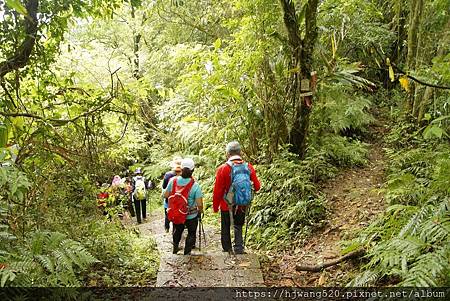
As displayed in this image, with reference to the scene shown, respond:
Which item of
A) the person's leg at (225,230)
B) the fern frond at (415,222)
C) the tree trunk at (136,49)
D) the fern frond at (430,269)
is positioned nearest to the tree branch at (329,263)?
the fern frond at (415,222)

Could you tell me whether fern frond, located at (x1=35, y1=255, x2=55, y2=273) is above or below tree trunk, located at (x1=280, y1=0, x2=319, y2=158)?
below

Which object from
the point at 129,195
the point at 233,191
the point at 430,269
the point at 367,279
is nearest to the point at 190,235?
the point at 233,191

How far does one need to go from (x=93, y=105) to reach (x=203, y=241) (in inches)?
145

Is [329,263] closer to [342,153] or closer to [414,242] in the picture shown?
[414,242]

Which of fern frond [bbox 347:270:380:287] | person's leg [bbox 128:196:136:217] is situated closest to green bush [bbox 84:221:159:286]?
fern frond [bbox 347:270:380:287]

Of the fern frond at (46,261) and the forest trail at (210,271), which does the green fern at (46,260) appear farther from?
the forest trail at (210,271)

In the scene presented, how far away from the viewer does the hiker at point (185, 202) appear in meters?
6.32

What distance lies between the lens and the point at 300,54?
7.50 meters

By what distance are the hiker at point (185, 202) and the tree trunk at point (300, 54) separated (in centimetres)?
261

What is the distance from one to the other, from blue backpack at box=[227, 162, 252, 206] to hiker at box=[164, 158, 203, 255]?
60cm

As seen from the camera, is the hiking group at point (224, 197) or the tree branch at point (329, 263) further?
the hiking group at point (224, 197)

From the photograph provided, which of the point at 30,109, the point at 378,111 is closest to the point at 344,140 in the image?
the point at 378,111

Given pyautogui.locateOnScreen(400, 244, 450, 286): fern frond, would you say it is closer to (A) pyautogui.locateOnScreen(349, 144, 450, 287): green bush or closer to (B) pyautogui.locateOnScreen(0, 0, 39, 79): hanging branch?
(A) pyautogui.locateOnScreen(349, 144, 450, 287): green bush

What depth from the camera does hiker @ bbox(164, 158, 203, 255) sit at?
632cm
